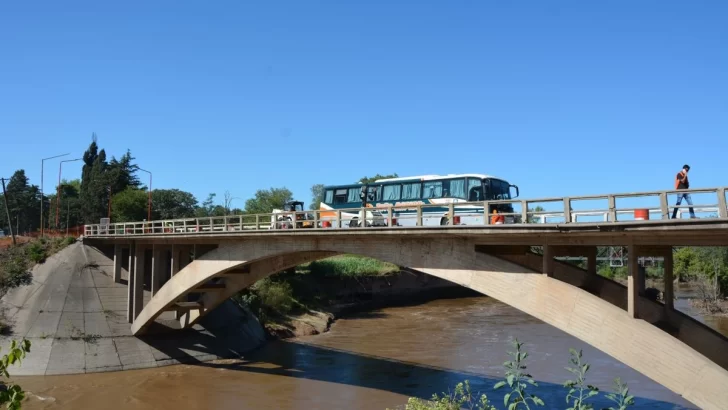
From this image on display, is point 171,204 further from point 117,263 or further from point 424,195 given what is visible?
point 424,195

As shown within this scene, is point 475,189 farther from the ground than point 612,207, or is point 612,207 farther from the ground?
point 475,189

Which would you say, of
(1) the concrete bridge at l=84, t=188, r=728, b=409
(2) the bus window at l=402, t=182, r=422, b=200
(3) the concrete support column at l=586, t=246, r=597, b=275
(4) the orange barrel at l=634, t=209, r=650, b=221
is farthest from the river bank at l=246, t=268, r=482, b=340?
(4) the orange barrel at l=634, t=209, r=650, b=221

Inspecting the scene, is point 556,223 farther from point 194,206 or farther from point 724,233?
point 194,206

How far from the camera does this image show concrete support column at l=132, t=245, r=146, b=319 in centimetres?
3169

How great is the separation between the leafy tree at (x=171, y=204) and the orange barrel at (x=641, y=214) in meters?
68.6

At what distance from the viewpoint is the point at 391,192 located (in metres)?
27.4

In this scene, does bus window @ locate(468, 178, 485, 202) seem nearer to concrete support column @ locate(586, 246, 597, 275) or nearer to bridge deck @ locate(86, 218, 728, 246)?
bridge deck @ locate(86, 218, 728, 246)

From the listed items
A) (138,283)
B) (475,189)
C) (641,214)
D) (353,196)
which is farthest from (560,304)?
(138,283)

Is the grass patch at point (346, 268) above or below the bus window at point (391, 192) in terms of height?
below

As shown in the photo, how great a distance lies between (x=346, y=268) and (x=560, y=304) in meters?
49.0

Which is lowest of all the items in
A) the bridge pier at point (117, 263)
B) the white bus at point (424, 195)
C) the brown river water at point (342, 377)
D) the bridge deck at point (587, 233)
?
the brown river water at point (342, 377)

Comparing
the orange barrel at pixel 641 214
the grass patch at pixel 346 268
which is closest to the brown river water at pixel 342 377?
the orange barrel at pixel 641 214

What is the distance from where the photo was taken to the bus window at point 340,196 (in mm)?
31219

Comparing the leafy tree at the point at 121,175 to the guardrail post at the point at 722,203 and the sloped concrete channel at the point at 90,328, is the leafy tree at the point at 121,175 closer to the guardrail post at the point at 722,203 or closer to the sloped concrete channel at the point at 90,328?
the sloped concrete channel at the point at 90,328
